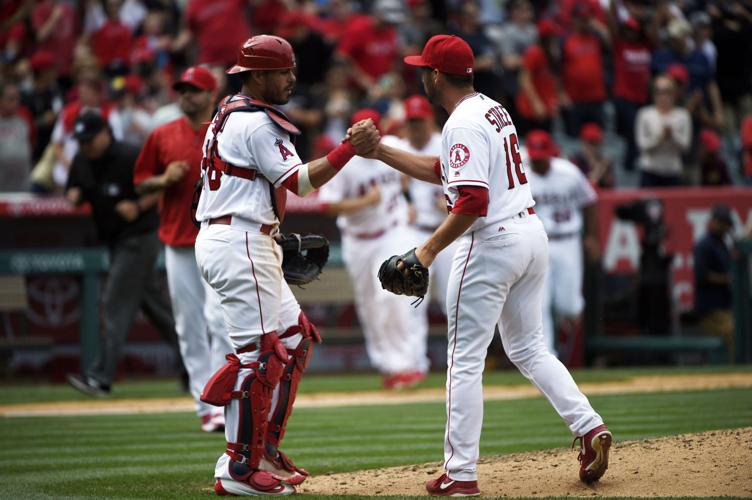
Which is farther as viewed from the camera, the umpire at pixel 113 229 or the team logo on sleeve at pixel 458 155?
the umpire at pixel 113 229

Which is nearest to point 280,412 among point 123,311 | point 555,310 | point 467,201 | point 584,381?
point 467,201

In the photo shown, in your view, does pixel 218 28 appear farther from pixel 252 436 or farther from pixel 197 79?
pixel 252 436

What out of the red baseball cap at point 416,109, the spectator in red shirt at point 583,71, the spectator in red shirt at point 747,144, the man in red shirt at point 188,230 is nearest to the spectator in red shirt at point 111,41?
the red baseball cap at point 416,109

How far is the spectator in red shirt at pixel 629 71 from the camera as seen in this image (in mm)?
15219

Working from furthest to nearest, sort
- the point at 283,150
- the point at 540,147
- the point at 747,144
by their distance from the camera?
the point at 747,144 → the point at 540,147 → the point at 283,150

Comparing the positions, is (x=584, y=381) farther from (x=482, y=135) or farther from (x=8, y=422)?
(x=482, y=135)

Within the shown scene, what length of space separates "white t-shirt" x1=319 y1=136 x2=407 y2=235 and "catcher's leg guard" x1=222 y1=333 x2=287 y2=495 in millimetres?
5820

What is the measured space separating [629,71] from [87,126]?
7.62 metres

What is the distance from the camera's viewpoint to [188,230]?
27.3ft

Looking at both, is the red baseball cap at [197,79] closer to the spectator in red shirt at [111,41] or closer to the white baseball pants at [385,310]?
the white baseball pants at [385,310]

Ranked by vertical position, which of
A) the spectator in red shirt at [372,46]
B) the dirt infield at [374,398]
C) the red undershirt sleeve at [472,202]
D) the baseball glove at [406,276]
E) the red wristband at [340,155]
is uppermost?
the red wristband at [340,155]

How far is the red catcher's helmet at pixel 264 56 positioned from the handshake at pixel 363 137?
499 millimetres

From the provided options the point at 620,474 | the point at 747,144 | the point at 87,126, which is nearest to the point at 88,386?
the point at 87,126

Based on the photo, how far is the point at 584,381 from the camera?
11555 millimetres
